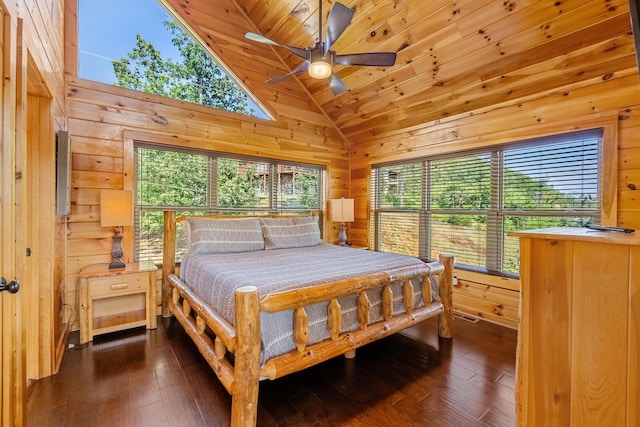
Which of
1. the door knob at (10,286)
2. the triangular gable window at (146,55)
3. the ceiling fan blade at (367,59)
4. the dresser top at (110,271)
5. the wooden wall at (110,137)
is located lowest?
the dresser top at (110,271)

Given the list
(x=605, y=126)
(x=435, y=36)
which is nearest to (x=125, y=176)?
(x=435, y=36)

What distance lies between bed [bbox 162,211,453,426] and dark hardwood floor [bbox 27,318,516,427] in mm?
235

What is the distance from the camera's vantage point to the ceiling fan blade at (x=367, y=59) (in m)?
2.34

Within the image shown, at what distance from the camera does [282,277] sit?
1993 millimetres

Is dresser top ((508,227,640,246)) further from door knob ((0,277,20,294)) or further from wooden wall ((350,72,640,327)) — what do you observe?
wooden wall ((350,72,640,327))

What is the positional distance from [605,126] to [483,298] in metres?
1.92

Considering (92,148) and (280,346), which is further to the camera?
(92,148)

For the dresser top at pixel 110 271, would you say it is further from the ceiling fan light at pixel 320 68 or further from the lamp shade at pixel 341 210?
the lamp shade at pixel 341 210

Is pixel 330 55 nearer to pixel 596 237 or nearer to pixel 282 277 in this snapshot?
pixel 282 277

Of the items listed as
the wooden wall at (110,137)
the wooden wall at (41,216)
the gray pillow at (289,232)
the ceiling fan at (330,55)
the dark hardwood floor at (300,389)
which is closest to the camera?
the dark hardwood floor at (300,389)

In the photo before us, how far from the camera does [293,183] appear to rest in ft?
14.3

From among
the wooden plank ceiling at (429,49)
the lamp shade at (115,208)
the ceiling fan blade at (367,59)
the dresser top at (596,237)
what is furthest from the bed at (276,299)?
the wooden plank ceiling at (429,49)

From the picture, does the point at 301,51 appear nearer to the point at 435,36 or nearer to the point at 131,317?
the point at 435,36

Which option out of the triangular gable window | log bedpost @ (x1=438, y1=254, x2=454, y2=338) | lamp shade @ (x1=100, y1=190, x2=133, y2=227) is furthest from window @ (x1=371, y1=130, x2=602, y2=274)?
lamp shade @ (x1=100, y1=190, x2=133, y2=227)
